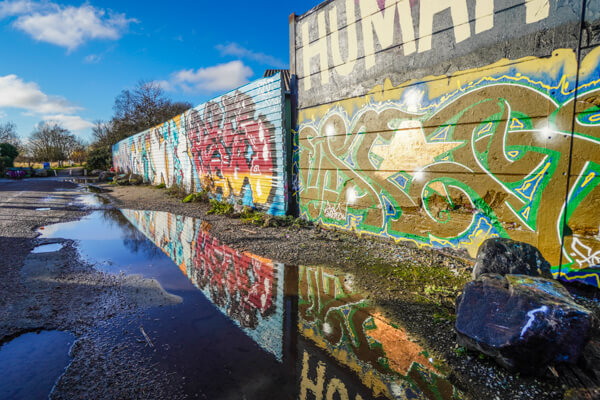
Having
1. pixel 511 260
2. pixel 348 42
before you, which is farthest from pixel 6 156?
pixel 511 260

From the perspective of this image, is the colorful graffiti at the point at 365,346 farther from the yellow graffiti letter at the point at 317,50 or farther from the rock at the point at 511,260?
the yellow graffiti letter at the point at 317,50

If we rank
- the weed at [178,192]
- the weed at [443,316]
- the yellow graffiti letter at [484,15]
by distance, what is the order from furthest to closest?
the weed at [178,192], the yellow graffiti letter at [484,15], the weed at [443,316]

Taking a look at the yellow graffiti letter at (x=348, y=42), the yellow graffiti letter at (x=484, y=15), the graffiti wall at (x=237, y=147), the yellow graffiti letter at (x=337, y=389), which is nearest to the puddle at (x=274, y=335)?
the yellow graffiti letter at (x=337, y=389)

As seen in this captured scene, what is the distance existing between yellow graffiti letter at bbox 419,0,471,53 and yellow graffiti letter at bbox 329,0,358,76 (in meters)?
1.21

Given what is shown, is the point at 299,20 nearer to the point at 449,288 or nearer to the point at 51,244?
the point at 449,288

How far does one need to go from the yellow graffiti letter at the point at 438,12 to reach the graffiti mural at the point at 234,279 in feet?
12.2

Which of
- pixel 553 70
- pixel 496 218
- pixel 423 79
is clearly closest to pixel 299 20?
pixel 423 79

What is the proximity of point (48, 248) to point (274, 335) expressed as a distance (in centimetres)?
454

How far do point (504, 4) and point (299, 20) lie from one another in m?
3.92

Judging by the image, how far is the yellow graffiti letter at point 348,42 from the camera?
4.98 metres

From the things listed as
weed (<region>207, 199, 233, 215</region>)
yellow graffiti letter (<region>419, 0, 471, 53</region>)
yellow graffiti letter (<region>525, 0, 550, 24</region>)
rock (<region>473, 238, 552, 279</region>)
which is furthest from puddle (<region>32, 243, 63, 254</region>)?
yellow graffiti letter (<region>525, 0, 550, 24</region>)

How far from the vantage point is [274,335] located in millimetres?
2488

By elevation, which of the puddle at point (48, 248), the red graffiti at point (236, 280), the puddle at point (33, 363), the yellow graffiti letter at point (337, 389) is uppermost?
the puddle at point (48, 248)

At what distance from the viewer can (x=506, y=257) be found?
2750 millimetres
